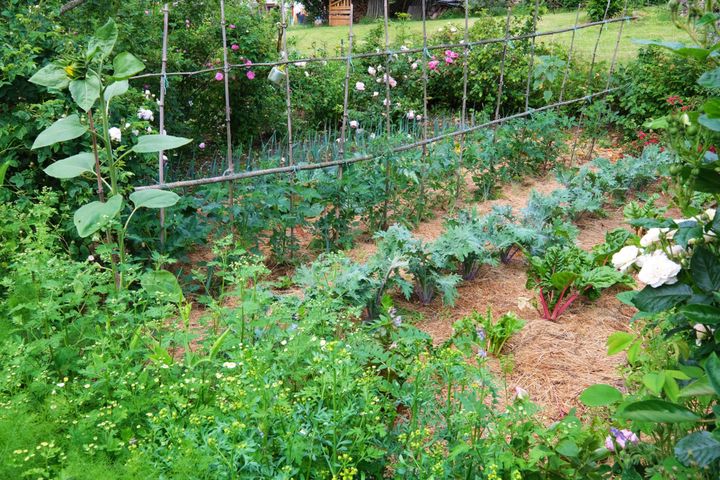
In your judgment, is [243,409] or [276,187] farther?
[276,187]

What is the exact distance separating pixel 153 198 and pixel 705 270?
2256 millimetres

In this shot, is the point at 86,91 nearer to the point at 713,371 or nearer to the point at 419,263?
the point at 419,263

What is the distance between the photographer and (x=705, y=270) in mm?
1629

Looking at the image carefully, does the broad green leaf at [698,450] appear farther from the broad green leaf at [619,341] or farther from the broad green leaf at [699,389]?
the broad green leaf at [619,341]

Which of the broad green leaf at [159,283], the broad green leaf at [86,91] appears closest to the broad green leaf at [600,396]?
the broad green leaf at [159,283]

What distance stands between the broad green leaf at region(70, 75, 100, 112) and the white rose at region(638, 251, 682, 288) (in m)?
2.18

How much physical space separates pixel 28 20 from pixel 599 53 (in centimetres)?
1142

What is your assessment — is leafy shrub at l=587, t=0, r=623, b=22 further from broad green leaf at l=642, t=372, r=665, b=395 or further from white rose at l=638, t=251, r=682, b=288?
broad green leaf at l=642, t=372, r=665, b=395

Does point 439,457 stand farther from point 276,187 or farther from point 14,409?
point 276,187

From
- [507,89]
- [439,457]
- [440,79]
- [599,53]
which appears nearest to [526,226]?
[439,457]

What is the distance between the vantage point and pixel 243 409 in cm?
171

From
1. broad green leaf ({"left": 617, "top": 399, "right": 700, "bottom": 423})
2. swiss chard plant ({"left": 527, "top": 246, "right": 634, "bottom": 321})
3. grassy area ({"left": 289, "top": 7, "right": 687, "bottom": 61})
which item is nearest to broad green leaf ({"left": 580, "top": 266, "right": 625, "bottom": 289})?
swiss chard plant ({"left": 527, "top": 246, "right": 634, "bottom": 321})

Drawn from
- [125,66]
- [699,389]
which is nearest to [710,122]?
[699,389]

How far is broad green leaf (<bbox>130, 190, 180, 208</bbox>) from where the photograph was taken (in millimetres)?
2779
